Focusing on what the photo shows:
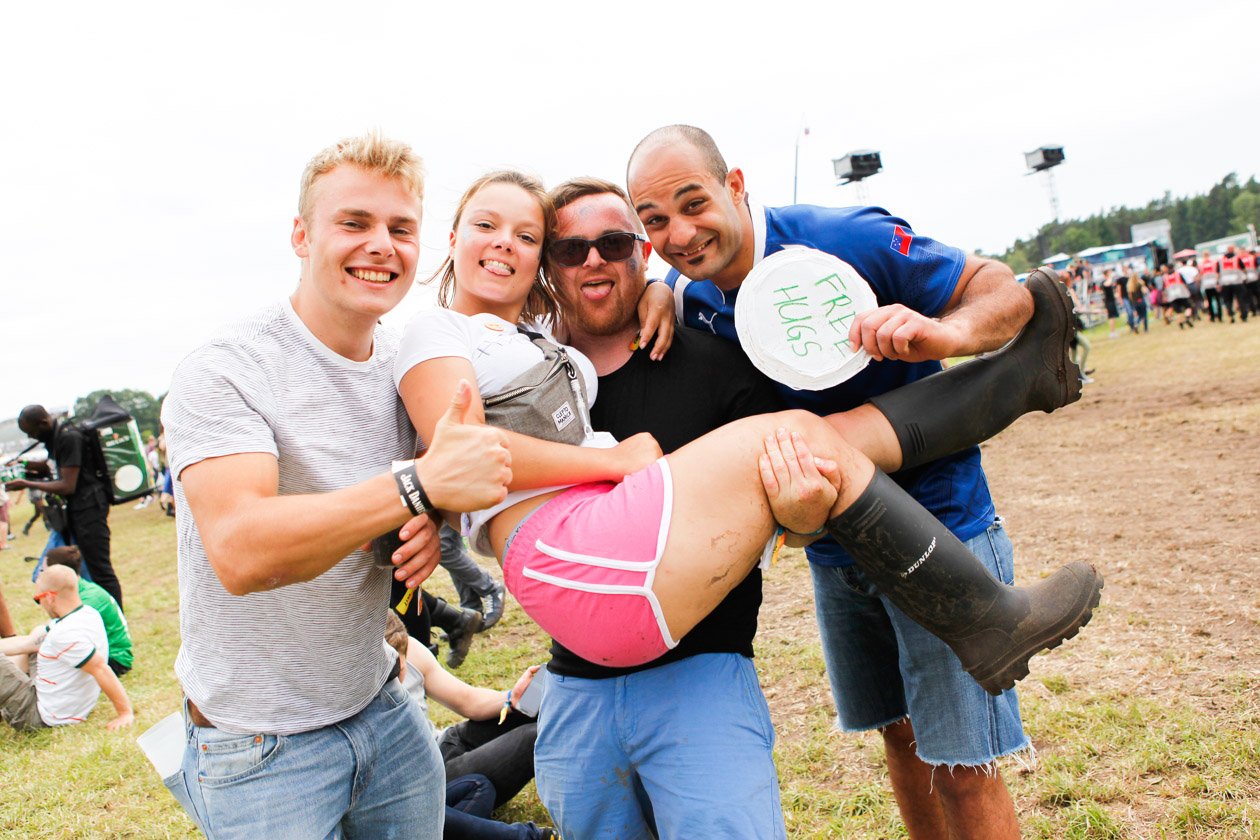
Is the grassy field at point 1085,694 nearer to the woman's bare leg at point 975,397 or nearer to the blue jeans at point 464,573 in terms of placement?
the blue jeans at point 464,573

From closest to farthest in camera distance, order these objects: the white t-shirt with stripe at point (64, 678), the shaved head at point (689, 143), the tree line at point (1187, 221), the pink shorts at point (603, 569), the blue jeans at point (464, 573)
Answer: the pink shorts at point (603, 569) → the shaved head at point (689, 143) → the white t-shirt with stripe at point (64, 678) → the blue jeans at point (464, 573) → the tree line at point (1187, 221)

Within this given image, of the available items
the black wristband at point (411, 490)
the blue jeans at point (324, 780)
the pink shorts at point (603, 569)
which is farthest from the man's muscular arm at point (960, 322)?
the blue jeans at point (324, 780)

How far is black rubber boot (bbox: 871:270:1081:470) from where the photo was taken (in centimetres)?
228

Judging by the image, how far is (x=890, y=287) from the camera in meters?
2.45

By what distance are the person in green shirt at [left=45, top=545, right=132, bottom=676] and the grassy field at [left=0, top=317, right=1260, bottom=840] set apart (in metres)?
0.19

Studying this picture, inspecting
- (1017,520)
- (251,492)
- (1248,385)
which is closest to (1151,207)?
(1248,385)

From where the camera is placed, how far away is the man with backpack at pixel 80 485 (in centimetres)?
803

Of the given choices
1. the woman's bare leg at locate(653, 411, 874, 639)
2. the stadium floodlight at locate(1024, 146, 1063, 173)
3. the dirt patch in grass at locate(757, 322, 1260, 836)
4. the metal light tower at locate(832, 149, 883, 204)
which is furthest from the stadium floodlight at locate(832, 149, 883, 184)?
the woman's bare leg at locate(653, 411, 874, 639)

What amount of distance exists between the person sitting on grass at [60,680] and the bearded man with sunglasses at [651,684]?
527 centimetres

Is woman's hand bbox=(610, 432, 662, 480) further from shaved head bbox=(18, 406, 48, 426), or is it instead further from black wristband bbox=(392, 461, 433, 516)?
shaved head bbox=(18, 406, 48, 426)

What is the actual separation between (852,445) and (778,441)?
0.31 metres

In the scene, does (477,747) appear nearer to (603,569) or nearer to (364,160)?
(603,569)

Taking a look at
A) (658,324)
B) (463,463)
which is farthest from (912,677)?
(463,463)

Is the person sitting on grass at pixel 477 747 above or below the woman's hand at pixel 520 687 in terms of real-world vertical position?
below
